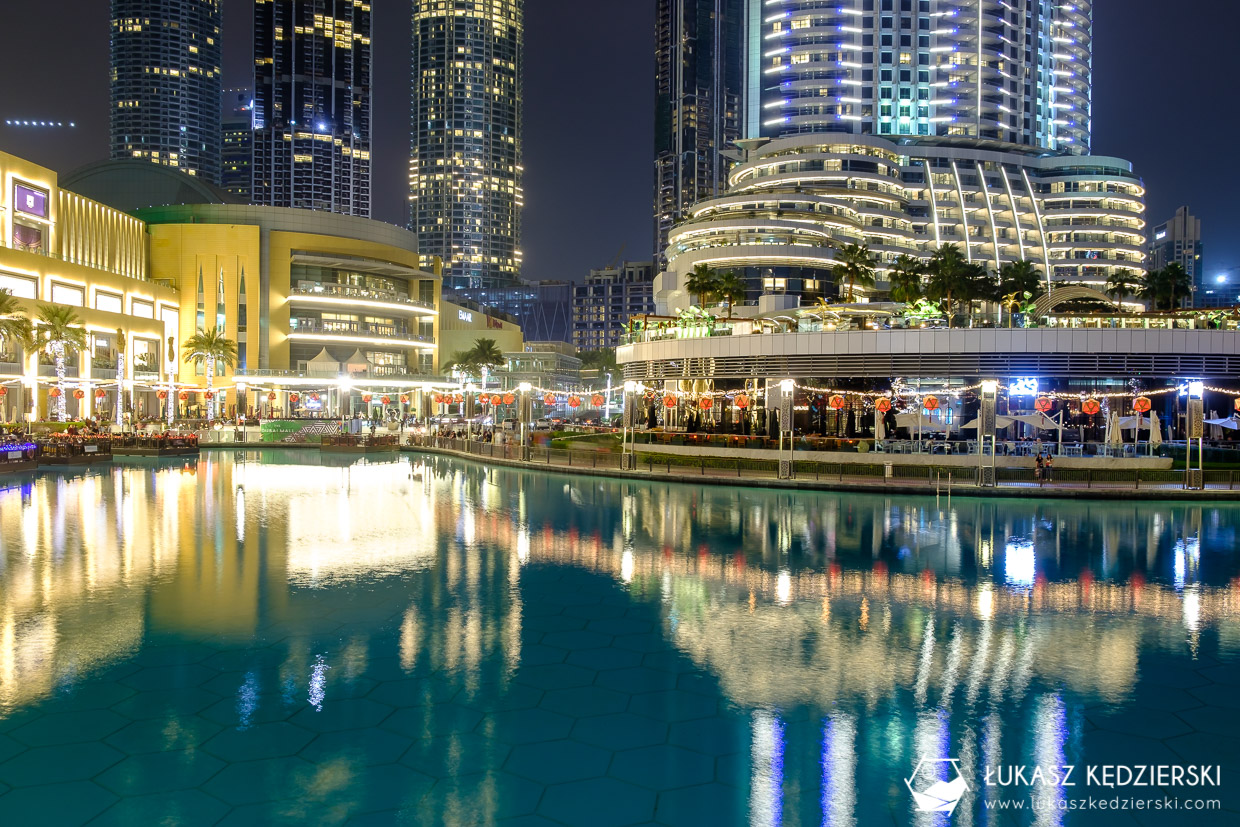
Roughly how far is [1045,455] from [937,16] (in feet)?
446

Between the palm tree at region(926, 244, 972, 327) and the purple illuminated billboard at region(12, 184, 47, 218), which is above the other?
the purple illuminated billboard at region(12, 184, 47, 218)

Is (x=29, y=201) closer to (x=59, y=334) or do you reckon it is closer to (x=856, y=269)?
(x=59, y=334)

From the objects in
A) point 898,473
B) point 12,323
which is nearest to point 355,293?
point 12,323

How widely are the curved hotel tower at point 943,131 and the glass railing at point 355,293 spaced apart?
119 ft

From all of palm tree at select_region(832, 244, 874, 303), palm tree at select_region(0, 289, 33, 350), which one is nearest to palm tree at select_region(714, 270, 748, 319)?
palm tree at select_region(832, 244, 874, 303)

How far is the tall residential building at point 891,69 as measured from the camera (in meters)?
143

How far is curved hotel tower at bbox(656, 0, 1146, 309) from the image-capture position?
122188 millimetres

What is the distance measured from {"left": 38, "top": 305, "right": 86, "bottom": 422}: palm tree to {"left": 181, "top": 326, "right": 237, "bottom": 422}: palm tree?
65.1 feet

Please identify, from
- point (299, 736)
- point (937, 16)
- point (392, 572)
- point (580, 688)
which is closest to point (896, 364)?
point (392, 572)

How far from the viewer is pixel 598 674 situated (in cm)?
1109

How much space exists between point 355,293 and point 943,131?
109992mm

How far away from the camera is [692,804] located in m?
7.64

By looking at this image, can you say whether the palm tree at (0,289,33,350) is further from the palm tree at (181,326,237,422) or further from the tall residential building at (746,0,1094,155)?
the tall residential building at (746,0,1094,155)

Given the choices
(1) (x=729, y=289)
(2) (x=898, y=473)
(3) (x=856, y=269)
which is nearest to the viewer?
(2) (x=898, y=473)
